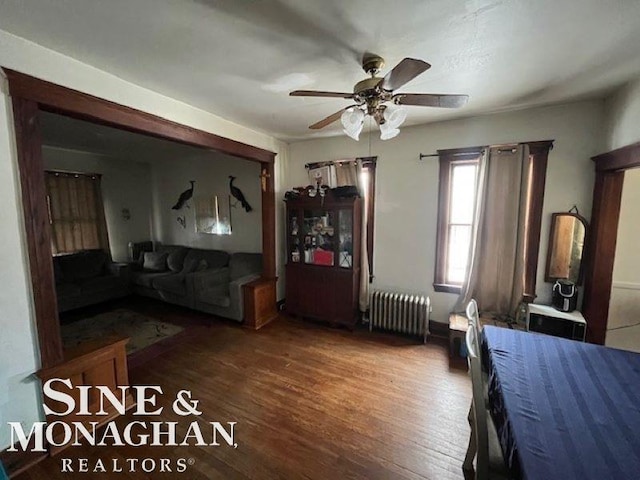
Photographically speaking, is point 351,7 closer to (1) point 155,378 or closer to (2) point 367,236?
(2) point 367,236

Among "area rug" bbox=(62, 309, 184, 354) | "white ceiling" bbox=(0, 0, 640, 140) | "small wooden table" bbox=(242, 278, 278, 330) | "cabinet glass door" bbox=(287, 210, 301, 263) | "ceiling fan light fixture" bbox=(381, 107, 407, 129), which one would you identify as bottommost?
"area rug" bbox=(62, 309, 184, 354)

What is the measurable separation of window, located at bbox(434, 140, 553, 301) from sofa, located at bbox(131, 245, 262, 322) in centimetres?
258

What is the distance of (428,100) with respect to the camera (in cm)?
163

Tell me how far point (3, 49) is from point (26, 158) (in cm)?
59

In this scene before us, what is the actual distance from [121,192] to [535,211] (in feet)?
21.6

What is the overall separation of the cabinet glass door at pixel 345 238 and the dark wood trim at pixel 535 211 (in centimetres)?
190

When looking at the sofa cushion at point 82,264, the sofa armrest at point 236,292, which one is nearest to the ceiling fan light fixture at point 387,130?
the sofa armrest at point 236,292

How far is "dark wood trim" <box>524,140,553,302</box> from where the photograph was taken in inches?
104

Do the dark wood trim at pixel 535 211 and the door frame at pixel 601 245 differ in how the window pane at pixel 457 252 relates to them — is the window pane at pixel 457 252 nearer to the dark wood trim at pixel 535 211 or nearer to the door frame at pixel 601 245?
the dark wood trim at pixel 535 211

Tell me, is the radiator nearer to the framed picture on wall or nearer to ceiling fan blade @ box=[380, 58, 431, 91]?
ceiling fan blade @ box=[380, 58, 431, 91]

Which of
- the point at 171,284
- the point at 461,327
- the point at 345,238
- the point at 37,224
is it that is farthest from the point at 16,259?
the point at 461,327

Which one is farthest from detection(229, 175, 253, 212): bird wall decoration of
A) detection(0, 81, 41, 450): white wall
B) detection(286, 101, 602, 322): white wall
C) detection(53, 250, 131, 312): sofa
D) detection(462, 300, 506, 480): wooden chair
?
detection(462, 300, 506, 480): wooden chair

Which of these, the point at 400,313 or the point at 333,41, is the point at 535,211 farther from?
the point at 333,41

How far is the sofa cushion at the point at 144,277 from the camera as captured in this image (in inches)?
168
